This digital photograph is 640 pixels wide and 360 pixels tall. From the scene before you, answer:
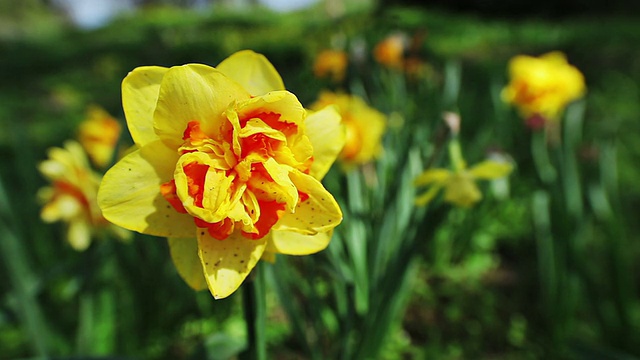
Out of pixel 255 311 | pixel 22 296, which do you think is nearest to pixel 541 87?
pixel 255 311

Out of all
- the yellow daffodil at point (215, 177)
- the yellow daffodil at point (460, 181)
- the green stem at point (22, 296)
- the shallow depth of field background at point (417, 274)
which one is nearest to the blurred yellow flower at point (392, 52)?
the shallow depth of field background at point (417, 274)

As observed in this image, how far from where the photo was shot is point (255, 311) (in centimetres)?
68

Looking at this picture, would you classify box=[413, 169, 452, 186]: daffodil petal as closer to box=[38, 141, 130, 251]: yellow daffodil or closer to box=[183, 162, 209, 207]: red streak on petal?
box=[183, 162, 209, 207]: red streak on petal

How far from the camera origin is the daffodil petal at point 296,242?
0.62 m

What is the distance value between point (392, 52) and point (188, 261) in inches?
69.3

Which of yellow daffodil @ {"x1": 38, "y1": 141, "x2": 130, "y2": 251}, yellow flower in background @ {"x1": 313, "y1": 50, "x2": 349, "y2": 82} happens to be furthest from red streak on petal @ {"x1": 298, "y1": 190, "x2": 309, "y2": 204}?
yellow flower in background @ {"x1": 313, "y1": 50, "x2": 349, "y2": 82}

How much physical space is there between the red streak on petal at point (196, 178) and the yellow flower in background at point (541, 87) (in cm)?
133

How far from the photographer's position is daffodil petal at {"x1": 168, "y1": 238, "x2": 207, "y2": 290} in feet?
2.02

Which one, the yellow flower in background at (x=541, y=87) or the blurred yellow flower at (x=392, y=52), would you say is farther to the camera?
the blurred yellow flower at (x=392, y=52)

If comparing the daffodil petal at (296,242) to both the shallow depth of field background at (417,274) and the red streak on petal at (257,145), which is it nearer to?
the red streak on petal at (257,145)

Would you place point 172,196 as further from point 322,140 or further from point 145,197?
point 322,140

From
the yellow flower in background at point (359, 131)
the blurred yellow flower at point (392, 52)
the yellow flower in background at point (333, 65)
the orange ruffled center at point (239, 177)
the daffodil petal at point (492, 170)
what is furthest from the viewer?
the blurred yellow flower at point (392, 52)

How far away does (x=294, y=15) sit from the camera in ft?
39.3

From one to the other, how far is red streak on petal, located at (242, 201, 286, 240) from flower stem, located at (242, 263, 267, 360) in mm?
105
